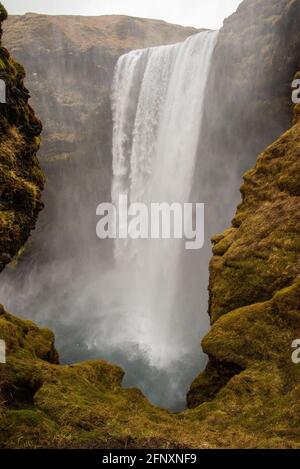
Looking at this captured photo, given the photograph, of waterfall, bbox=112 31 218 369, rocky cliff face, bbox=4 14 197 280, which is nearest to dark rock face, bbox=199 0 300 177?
waterfall, bbox=112 31 218 369

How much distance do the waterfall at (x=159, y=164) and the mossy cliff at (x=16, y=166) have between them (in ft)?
59.6

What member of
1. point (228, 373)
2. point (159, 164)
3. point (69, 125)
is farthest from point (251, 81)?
point (69, 125)

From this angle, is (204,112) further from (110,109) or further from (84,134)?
(84,134)

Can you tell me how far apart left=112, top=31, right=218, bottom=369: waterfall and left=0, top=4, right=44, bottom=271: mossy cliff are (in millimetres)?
18170

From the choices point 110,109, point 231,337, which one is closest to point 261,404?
point 231,337

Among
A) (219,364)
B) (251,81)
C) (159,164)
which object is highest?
(251,81)

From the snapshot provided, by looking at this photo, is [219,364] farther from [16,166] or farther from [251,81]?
[251,81]

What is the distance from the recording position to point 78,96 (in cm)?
4547

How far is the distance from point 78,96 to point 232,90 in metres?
23.3

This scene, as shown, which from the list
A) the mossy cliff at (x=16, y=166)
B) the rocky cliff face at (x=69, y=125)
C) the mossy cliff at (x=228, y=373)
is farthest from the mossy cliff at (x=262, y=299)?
the rocky cliff face at (x=69, y=125)

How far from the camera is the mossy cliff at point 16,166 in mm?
8008

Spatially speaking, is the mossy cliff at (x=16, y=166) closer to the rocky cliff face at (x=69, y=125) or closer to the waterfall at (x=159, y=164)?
the waterfall at (x=159, y=164)

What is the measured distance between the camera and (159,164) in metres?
33.8

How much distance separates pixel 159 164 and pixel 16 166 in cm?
2581
